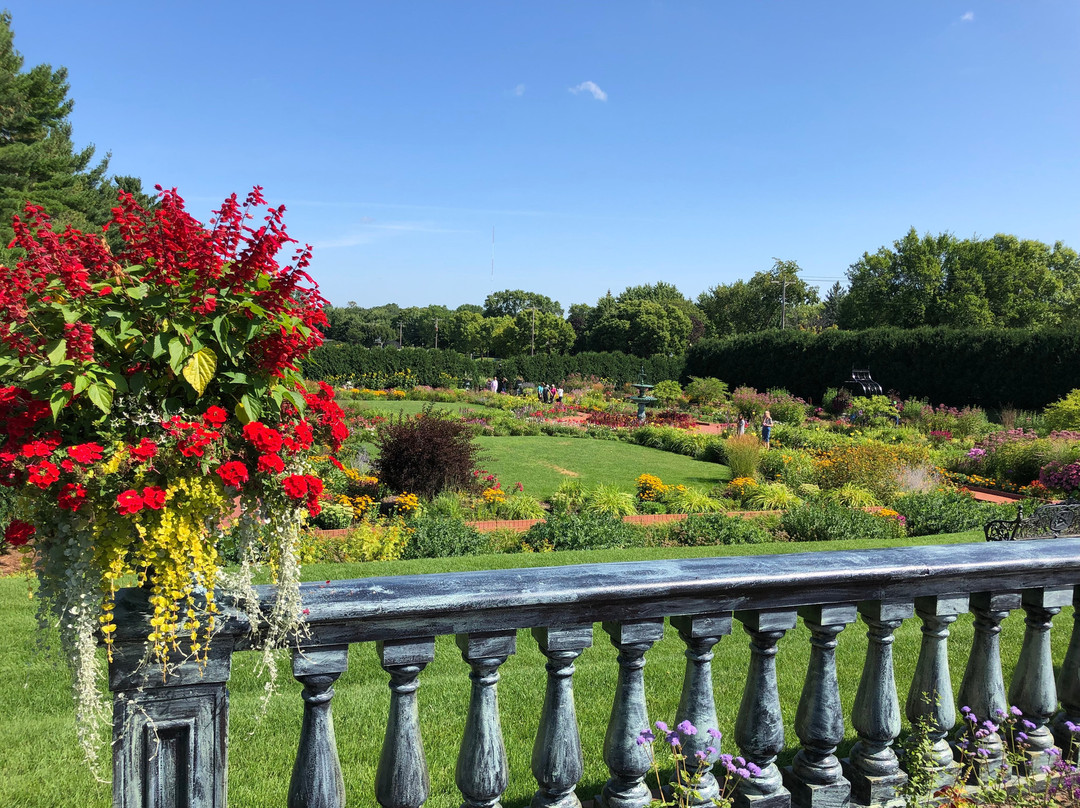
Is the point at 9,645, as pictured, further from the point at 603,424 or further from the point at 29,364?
the point at 603,424

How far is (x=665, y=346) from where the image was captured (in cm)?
5784

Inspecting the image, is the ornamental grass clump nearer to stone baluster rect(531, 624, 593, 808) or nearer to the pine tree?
stone baluster rect(531, 624, 593, 808)

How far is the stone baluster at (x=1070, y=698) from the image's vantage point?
210cm

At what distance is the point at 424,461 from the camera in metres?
9.89

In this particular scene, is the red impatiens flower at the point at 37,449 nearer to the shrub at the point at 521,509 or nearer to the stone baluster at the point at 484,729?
the stone baluster at the point at 484,729

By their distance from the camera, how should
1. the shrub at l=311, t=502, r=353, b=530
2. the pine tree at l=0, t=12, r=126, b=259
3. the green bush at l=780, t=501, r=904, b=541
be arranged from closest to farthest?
the shrub at l=311, t=502, r=353, b=530
the green bush at l=780, t=501, r=904, b=541
the pine tree at l=0, t=12, r=126, b=259

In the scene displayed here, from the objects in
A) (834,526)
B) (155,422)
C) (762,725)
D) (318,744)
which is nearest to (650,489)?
(834,526)

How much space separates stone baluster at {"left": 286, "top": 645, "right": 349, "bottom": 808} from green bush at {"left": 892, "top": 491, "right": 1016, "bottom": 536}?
904cm

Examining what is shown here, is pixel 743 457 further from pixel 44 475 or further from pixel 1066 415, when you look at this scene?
pixel 44 475

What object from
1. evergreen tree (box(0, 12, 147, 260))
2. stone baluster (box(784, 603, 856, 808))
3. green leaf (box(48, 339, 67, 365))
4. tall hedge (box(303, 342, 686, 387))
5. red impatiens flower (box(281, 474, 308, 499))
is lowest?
stone baluster (box(784, 603, 856, 808))

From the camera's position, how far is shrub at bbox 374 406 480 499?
9.89m

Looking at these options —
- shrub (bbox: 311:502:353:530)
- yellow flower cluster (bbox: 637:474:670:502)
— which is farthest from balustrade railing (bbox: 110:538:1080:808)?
yellow flower cluster (bbox: 637:474:670:502)

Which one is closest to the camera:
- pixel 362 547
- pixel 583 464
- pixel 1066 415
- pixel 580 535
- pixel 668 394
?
pixel 362 547

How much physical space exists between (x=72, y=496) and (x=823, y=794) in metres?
1.91
